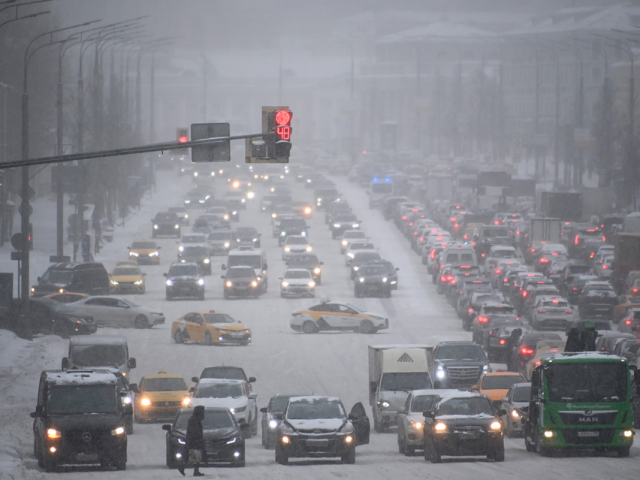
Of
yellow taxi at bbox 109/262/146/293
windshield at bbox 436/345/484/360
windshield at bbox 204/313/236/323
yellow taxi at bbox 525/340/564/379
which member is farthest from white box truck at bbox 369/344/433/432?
yellow taxi at bbox 109/262/146/293

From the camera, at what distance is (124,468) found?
22.0 m

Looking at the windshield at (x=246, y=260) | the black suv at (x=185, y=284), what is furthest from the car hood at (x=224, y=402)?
the windshield at (x=246, y=260)

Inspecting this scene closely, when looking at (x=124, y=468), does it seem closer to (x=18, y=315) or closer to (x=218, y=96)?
(x=18, y=315)

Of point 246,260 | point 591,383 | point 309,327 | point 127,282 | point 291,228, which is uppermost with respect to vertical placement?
point 291,228

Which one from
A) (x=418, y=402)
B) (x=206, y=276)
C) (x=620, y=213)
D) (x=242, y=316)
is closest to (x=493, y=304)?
(x=242, y=316)

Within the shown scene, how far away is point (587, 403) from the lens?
22.5 meters

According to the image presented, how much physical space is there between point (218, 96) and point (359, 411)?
17503 cm

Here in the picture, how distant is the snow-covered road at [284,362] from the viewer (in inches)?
837

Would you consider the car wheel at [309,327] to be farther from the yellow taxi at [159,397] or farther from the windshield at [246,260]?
the yellow taxi at [159,397]

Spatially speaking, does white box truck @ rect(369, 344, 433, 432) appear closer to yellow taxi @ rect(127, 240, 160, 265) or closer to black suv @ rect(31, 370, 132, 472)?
black suv @ rect(31, 370, 132, 472)

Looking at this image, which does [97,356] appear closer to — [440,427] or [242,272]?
[440,427]

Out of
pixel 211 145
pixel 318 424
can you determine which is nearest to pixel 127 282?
pixel 318 424

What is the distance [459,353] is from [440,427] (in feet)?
38.9

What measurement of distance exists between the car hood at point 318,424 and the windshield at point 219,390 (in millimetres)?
4630
